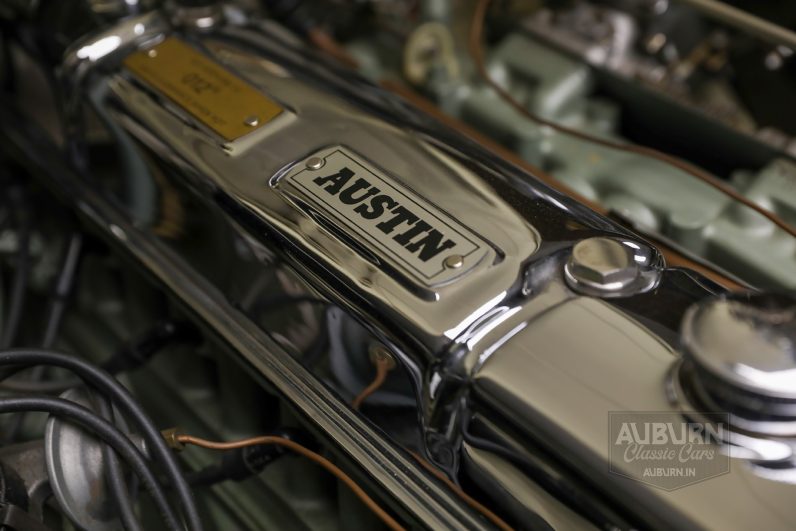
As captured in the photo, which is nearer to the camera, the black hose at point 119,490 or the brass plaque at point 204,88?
→ the black hose at point 119,490

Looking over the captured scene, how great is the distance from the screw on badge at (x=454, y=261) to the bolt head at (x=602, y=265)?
0.08 m

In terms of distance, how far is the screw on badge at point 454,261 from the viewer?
0.62 m

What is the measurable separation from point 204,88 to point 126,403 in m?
0.30

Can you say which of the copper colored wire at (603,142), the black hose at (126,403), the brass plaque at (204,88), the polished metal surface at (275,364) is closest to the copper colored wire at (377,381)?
the polished metal surface at (275,364)

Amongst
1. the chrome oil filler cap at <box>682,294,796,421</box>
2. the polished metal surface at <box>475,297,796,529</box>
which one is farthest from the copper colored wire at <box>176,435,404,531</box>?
the chrome oil filler cap at <box>682,294,796,421</box>

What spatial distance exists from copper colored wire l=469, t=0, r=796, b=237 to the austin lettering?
0.94 feet

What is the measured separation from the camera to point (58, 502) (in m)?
0.65

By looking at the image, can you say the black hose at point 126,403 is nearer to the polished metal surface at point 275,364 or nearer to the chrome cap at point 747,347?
the polished metal surface at point 275,364

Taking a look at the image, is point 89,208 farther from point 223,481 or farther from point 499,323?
point 499,323

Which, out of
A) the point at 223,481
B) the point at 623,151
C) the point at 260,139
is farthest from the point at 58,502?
the point at 623,151

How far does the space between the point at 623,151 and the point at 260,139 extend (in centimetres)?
40

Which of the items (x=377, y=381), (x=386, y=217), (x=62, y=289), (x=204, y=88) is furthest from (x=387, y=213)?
(x=62, y=289)

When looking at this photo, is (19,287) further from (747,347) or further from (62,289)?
(747,347)

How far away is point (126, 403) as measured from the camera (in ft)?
2.17
